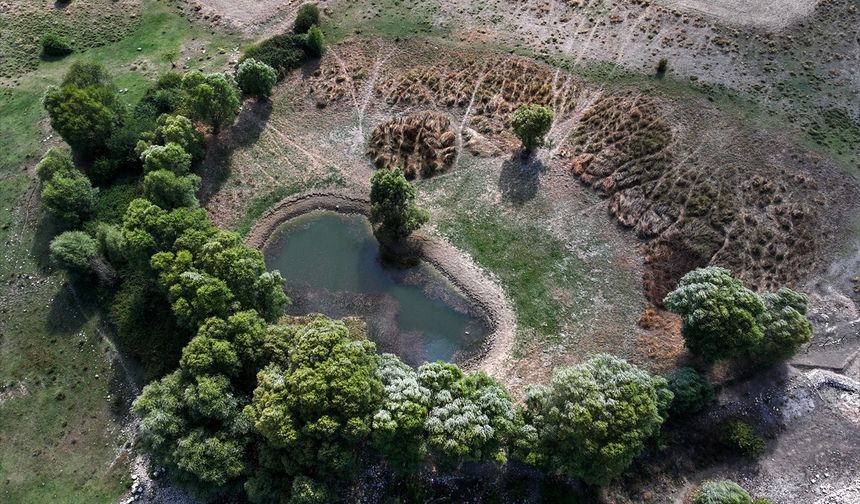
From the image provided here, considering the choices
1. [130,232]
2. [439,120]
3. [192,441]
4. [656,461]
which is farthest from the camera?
[439,120]

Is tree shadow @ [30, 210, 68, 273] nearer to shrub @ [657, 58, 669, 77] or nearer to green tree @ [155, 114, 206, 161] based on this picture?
green tree @ [155, 114, 206, 161]

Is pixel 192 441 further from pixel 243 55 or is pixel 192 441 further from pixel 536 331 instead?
pixel 243 55

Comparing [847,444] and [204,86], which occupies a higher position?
[204,86]

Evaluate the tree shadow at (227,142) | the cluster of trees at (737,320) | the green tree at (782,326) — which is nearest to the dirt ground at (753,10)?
the green tree at (782,326)

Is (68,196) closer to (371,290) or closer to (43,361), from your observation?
(43,361)

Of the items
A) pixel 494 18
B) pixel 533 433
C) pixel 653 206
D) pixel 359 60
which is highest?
pixel 494 18

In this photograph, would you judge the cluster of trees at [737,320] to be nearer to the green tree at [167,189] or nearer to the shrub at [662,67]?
the shrub at [662,67]

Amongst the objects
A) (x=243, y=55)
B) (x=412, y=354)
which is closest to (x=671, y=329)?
(x=412, y=354)

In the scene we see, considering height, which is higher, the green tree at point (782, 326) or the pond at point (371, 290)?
the green tree at point (782, 326)
